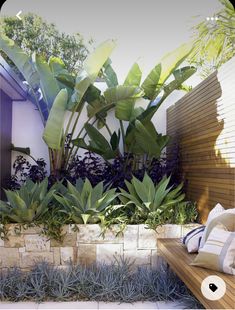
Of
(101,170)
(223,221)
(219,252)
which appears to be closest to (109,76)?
(101,170)

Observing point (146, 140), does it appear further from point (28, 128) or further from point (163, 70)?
point (28, 128)

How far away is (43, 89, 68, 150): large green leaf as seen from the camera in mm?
4453

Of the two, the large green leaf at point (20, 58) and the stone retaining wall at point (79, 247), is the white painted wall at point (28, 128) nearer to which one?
the large green leaf at point (20, 58)

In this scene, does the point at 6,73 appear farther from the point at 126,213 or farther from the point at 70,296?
the point at 70,296

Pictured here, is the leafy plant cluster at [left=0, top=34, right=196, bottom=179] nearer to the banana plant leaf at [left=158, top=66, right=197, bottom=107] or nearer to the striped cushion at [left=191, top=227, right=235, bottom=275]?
the banana plant leaf at [left=158, top=66, right=197, bottom=107]

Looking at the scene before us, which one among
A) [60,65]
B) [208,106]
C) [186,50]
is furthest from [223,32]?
[60,65]

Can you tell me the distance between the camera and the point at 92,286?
11.9ft

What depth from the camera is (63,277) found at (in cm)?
368

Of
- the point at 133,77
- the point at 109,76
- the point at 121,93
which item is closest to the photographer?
the point at 121,93

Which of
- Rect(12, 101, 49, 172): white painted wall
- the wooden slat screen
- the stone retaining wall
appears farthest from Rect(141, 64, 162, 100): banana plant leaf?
the stone retaining wall

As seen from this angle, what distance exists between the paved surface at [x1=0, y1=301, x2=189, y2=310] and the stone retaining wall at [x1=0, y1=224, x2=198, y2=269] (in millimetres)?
583

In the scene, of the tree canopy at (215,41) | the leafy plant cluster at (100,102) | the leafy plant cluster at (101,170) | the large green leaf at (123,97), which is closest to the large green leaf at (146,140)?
the leafy plant cluster at (100,102)

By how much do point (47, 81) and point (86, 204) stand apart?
1.89 meters

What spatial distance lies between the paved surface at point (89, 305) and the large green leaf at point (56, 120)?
195 cm
